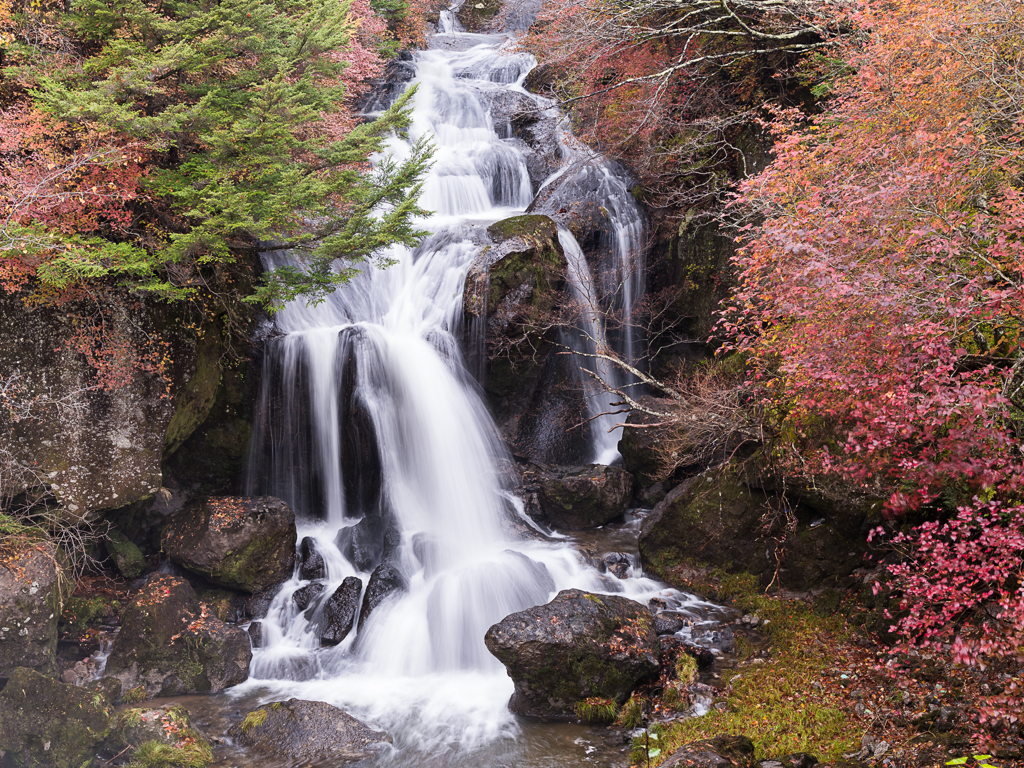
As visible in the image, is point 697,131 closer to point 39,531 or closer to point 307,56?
point 307,56

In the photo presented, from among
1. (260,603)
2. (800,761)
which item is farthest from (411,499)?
(800,761)

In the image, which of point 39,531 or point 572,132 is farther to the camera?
point 572,132

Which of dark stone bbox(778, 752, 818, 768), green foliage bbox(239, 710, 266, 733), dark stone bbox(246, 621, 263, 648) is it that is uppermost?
dark stone bbox(778, 752, 818, 768)

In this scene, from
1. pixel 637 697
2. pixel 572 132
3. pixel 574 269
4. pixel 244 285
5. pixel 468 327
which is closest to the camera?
pixel 637 697

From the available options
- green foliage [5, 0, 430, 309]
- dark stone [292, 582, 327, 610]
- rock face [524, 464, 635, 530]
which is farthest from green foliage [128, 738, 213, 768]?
rock face [524, 464, 635, 530]

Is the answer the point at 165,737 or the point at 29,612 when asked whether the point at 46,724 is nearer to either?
the point at 165,737

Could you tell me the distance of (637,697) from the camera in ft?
22.8

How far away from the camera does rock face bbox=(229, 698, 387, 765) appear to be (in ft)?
21.5

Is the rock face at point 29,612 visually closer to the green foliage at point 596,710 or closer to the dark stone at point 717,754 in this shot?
the green foliage at point 596,710

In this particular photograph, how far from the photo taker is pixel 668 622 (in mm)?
8352

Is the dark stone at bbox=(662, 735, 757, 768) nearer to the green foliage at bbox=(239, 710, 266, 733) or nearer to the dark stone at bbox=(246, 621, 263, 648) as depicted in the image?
the green foliage at bbox=(239, 710, 266, 733)

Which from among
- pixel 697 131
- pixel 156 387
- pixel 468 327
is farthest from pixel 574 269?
pixel 156 387

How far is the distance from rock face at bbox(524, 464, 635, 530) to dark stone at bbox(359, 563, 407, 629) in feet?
11.0

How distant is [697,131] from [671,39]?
2231 mm
